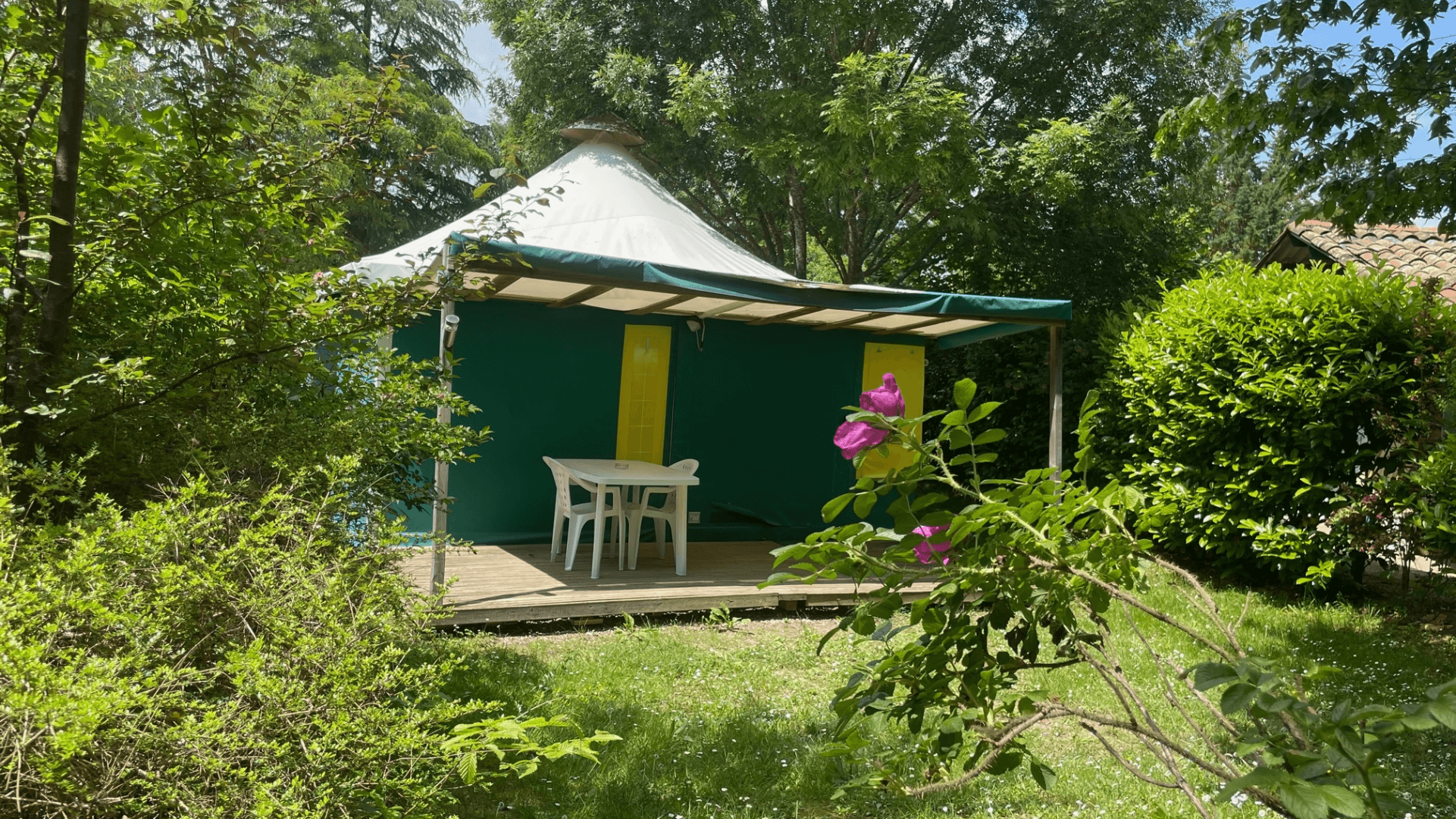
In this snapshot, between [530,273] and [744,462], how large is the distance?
374 centimetres

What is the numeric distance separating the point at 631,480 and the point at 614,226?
2.20 meters

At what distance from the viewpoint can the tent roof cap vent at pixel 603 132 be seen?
8633mm

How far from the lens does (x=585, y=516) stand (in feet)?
21.2

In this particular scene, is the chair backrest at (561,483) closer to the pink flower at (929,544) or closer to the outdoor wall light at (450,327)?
the outdoor wall light at (450,327)

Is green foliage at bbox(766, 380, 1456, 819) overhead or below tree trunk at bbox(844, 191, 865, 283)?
below

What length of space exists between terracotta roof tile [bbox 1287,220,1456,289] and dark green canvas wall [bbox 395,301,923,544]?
4821mm

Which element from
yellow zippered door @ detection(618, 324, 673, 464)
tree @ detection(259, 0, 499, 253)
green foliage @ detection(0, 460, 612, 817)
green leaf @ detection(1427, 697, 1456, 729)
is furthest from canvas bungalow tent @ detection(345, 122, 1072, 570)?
tree @ detection(259, 0, 499, 253)

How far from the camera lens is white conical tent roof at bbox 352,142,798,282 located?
6.96 m

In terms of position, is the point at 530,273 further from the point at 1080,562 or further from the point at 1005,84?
the point at 1005,84

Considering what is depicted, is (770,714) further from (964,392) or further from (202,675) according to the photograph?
(964,392)

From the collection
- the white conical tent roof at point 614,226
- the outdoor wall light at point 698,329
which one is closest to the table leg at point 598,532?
the white conical tent roof at point 614,226

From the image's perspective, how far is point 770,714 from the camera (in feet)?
13.9

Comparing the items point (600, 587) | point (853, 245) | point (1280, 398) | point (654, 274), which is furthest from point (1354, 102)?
point (853, 245)

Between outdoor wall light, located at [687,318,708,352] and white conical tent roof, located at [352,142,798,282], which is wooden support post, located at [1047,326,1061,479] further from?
outdoor wall light, located at [687,318,708,352]
